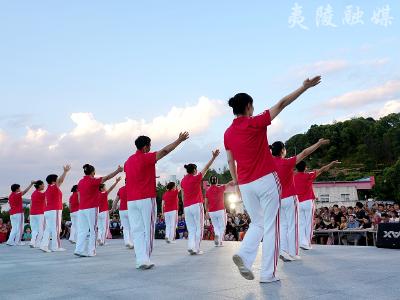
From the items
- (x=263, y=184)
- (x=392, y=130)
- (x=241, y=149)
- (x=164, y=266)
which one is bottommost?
(x=164, y=266)

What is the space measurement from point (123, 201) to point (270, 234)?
9.83m

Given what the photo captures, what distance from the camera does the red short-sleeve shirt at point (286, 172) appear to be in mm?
7301

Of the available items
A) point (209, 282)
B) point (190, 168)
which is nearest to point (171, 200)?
point (190, 168)

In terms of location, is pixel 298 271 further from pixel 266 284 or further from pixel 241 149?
pixel 241 149

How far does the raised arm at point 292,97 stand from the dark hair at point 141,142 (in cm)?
315

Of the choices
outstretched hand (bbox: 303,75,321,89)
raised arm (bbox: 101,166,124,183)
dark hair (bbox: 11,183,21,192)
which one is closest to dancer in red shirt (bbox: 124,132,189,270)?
raised arm (bbox: 101,166,124,183)

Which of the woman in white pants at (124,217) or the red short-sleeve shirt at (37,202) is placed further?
the red short-sleeve shirt at (37,202)

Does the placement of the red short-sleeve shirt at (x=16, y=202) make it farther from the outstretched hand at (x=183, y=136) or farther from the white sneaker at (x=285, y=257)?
the white sneaker at (x=285, y=257)

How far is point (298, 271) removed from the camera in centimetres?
577

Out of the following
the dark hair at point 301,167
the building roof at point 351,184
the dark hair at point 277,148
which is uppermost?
the building roof at point 351,184

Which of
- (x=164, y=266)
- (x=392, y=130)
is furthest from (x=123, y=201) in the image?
(x=392, y=130)

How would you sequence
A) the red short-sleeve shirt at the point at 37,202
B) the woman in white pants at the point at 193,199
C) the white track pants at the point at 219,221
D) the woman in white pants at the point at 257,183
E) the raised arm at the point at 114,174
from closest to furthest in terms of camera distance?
the woman in white pants at the point at 257,183, the raised arm at the point at 114,174, the woman in white pants at the point at 193,199, the white track pants at the point at 219,221, the red short-sleeve shirt at the point at 37,202

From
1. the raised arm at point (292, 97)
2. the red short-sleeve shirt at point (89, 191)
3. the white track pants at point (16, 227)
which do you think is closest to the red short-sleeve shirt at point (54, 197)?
the red short-sleeve shirt at point (89, 191)

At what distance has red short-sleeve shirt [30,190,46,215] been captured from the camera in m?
14.2
